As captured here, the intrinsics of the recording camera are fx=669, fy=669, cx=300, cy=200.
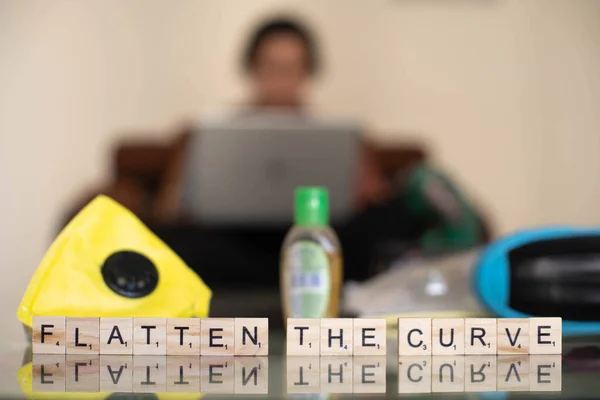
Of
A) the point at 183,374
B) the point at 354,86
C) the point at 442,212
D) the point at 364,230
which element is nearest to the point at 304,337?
the point at 183,374

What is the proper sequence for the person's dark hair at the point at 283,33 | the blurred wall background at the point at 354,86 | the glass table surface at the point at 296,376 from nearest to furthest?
the glass table surface at the point at 296,376
the person's dark hair at the point at 283,33
the blurred wall background at the point at 354,86

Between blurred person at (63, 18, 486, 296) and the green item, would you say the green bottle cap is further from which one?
the green item

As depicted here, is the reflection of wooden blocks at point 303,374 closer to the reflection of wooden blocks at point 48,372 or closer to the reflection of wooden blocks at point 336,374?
the reflection of wooden blocks at point 336,374

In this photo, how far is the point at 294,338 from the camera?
1.85ft

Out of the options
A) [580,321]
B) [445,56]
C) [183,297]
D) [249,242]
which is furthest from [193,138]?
[445,56]

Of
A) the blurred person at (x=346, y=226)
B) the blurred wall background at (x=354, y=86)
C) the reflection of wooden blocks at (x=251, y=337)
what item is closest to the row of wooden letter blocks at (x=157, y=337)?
the reflection of wooden blocks at (x=251, y=337)

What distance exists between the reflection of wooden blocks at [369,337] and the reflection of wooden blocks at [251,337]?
0.25ft

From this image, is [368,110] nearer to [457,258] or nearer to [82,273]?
[457,258]

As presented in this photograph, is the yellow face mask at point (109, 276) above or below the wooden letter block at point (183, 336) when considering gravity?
above

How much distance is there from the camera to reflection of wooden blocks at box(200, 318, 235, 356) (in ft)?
1.82

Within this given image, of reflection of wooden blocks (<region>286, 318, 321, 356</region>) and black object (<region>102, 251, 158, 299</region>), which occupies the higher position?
black object (<region>102, 251, 158, 299</region>)

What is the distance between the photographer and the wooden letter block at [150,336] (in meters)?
0.56

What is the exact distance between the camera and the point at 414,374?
1.65 feet

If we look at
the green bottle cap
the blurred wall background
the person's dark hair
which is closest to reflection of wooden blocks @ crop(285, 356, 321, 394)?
the green bottle cap
